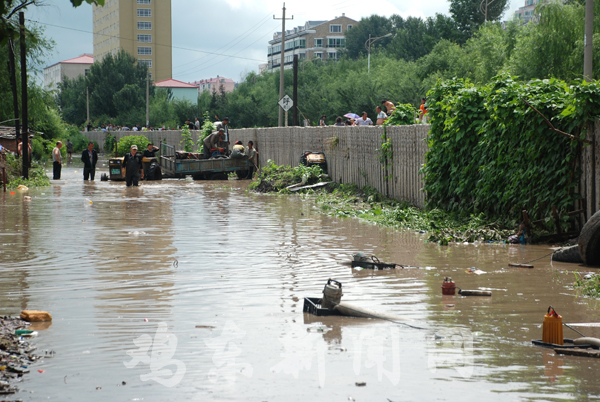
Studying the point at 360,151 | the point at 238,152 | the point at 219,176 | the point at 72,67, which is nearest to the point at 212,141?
the point at 238,152

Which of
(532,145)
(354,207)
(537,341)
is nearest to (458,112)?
(532,145)

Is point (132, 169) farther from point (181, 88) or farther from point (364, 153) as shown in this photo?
point (181, 88)

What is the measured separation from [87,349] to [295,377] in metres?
1.80

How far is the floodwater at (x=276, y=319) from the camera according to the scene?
490 cm

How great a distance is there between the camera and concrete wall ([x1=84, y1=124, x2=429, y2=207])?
669 inches

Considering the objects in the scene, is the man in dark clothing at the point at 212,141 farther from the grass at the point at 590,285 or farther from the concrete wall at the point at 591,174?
the grass at the point at 590,285

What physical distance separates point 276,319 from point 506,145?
7329 millimetres

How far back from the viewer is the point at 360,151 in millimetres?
21109

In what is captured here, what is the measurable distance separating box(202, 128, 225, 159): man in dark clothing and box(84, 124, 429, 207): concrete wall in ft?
5.85

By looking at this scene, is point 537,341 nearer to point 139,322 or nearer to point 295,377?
point 295,377

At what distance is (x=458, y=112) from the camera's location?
1422cm

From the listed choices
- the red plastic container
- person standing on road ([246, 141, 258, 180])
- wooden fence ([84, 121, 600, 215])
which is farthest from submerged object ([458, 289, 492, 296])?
person standing on road ([246, 141, 258, 180])

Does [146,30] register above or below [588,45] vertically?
Answer: above

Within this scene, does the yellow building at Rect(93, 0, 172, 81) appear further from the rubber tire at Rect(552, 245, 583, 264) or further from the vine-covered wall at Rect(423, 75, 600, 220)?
the rubber tire at Rect(552, 245, 583, 264)
